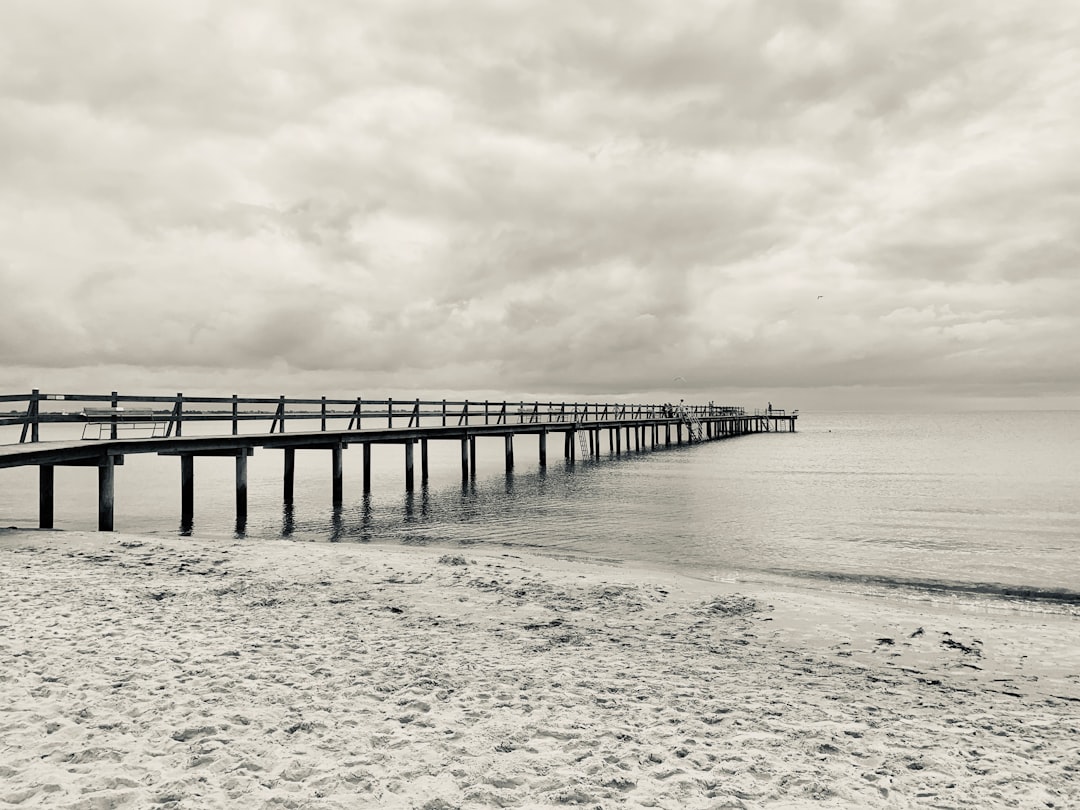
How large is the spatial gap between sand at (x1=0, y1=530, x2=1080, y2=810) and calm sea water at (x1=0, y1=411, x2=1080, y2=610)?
14.8ft

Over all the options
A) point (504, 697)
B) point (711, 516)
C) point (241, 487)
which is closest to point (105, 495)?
point (241, 487)

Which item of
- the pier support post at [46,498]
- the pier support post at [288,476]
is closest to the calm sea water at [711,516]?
Answer: the pier support post at [288,476]

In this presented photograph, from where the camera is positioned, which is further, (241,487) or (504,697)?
(241,487)

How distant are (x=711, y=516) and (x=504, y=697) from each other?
17.2 meters

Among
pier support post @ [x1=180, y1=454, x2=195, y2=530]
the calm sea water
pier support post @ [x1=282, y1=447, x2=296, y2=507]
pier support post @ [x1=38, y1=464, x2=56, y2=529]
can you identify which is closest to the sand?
the calm sea water

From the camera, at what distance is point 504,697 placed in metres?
5.77

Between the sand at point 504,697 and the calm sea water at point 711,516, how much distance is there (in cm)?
451

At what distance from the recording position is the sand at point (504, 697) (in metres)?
4.29

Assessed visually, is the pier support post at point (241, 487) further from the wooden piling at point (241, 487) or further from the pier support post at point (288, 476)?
the pier support post at point (288, 476)

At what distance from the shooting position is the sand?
169 inches

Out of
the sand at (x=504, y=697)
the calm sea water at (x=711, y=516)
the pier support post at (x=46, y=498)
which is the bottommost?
the calm sea water at (x=711, y=516)

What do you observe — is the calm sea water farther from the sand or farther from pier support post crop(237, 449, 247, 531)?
the sand

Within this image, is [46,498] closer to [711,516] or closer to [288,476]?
[288,476]

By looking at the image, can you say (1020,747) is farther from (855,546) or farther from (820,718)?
(855,546)
